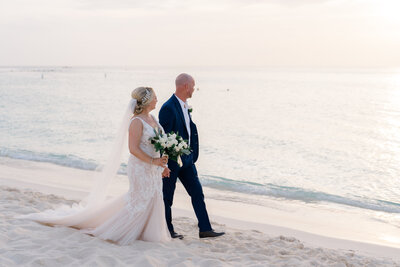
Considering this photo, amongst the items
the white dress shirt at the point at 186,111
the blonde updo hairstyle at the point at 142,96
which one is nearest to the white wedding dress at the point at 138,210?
the blonde updo hairstyle at the point at 142,96

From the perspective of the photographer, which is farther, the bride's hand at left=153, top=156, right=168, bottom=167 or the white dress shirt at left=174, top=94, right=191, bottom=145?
the white dress shirt at left=174, top=94, right=191, bottom=145

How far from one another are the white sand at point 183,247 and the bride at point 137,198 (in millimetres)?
166

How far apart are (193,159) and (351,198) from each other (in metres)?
6.88

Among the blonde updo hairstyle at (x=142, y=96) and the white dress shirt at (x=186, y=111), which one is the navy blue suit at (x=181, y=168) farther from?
the blonde updo hairstyle at (x=142, y=96)

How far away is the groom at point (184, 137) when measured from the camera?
18.1ft

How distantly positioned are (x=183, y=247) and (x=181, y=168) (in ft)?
3.33

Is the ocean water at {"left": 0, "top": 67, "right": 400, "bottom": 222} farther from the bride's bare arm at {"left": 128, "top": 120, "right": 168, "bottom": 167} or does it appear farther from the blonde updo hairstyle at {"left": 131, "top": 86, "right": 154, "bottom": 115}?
the blonde updo hairstyle at {"left": 131, "top": 86, "right": 154, "bottom": 115}

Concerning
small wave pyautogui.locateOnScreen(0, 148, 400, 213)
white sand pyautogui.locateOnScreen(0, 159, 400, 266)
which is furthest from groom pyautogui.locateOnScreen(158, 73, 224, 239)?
Answer: small wave pyautogui.locateOnScreen(0, 148, 400, 213)

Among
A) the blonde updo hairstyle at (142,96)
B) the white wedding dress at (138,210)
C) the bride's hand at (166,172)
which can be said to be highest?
the blonde updo hairstyle at (142,96)

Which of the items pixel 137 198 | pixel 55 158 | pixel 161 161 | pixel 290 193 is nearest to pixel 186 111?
pixel 161 161

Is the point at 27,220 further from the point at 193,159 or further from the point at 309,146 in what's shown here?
the point at 309,146

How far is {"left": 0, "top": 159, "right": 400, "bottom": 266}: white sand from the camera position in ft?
15.4

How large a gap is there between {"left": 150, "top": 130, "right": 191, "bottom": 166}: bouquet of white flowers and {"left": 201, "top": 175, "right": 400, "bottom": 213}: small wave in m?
6.45

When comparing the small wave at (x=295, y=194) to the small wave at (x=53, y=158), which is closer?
the small wave at (x=295, y=194)
